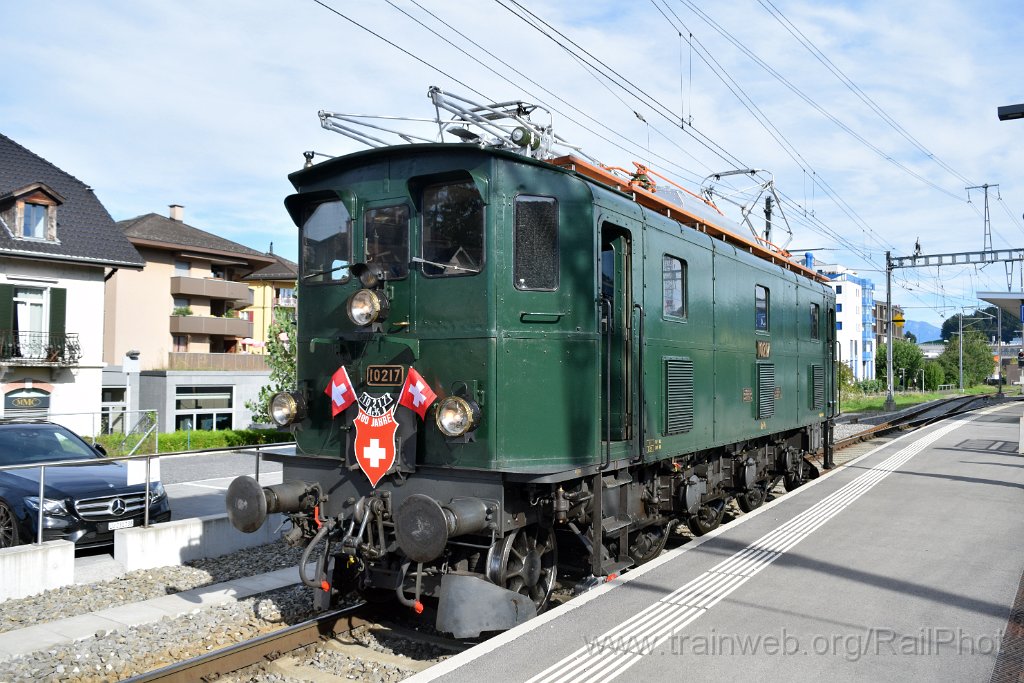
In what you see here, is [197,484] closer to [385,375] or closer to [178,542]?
[178,542]

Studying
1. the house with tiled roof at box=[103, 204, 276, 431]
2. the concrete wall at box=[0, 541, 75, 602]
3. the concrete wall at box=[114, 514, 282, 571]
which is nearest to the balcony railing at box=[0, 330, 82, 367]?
the house with tiled roof at box=[103, 204, 276, 431]

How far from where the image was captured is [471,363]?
230 inches

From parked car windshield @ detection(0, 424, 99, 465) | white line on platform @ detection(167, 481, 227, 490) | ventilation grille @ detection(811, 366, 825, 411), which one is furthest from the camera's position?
white line on platform @ detection(167, 481, 227, 490)

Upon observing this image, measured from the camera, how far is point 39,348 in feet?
79.0

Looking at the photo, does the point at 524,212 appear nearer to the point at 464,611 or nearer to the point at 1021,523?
the point at 464,611

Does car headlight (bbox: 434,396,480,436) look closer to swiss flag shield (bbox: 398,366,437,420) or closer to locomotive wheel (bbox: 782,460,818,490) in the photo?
swiss flag shield (bbox: 398,366,437,420)

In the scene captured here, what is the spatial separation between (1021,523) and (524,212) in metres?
7.54

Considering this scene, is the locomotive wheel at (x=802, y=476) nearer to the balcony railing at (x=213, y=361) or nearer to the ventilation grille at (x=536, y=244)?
the ventilation grille at (x=536, y=244)

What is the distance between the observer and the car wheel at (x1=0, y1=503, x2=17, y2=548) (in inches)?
341

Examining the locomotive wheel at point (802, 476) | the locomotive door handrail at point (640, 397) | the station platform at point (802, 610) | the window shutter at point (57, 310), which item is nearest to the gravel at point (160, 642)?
the station platform at point (802, 610)

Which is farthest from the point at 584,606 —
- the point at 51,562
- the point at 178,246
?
the point at 178,246

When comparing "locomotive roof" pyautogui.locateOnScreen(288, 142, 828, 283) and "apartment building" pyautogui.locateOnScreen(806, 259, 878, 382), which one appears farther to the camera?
"apartment building" pyautogui.locateOnScreen(806, 259, 878, 382)

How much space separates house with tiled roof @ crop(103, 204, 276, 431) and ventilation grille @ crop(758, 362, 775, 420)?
25.9m

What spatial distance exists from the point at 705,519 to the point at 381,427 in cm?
525
